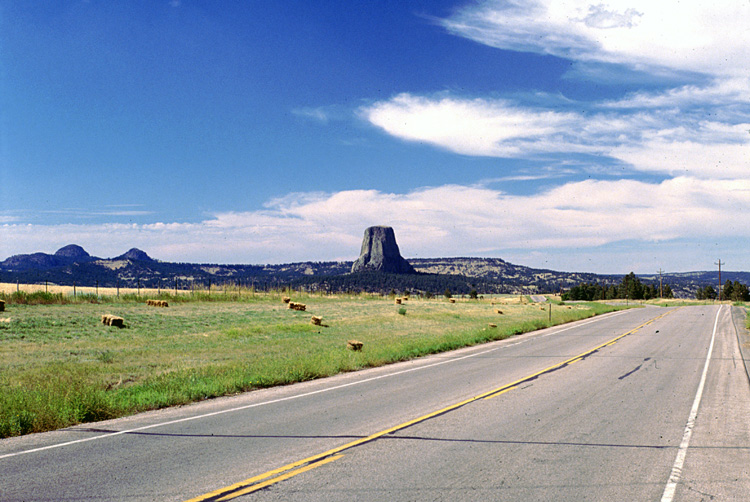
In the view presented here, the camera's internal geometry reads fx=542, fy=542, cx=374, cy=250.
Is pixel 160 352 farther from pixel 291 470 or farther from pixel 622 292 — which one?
pixel 622 292

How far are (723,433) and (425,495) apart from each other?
5.94 metres

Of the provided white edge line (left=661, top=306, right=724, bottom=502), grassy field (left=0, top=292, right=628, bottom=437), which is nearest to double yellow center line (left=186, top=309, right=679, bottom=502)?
white edge line (left=661, top=306, right=724, bottom=502)

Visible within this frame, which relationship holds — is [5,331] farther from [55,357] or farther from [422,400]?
[422,400]

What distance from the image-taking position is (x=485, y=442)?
797cm

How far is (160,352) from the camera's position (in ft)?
67.2

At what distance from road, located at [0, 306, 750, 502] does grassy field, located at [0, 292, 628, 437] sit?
1.01 meters

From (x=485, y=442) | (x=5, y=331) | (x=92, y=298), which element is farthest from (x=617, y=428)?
(x=92, y=298)

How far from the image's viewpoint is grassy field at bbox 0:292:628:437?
10.8m

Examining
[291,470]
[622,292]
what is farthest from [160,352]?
[622,292]

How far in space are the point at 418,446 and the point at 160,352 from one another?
15473mm

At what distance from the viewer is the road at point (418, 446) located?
6059 mm

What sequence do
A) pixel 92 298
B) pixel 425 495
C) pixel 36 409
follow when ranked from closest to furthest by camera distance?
pixel 425 495, pixel 36 409, pixel 92 298

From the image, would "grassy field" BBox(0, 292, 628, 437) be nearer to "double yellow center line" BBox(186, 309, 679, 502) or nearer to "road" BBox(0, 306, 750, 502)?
"road" BBox(0, 306, 750, 502)

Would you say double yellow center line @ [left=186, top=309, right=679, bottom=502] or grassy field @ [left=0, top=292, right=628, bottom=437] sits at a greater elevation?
double yellow center line @ [left=186, top=309, right=679, bottom=502]
